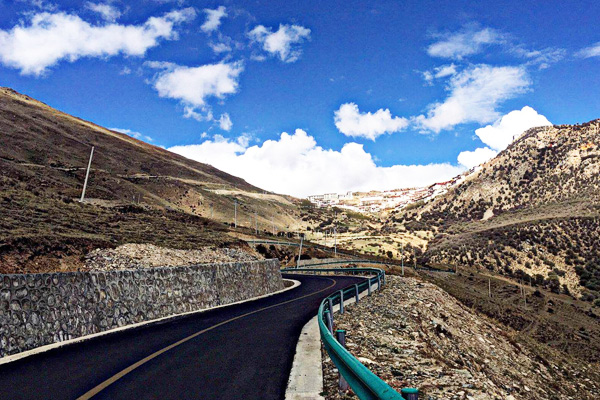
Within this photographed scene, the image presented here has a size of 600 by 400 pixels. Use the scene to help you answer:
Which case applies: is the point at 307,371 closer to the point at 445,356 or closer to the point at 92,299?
the point at 445,356

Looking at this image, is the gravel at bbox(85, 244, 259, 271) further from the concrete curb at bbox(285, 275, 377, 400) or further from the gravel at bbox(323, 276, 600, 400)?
the concrete curb at bbox(285, 275, 377, 400)

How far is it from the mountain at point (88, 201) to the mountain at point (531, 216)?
4540 centimetres

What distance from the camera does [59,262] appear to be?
21.6 m

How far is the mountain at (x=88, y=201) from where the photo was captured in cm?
2341

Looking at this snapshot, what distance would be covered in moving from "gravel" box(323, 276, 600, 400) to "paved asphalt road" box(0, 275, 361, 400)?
143cm

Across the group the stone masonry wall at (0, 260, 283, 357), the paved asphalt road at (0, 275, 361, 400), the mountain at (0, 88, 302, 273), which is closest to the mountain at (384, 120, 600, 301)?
the mountain at (0, 88, 302, 273)

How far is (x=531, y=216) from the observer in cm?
8188

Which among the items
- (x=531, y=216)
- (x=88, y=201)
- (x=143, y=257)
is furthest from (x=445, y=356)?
(x=531, y=216)

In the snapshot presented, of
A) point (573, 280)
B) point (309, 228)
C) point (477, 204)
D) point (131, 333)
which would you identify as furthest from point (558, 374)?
point (309, 228)

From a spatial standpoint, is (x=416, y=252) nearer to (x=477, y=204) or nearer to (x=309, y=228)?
(x=477, y=204)

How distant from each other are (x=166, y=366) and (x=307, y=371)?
286cm

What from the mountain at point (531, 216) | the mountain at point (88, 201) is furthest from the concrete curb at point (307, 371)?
the mountain at point (531, 216)

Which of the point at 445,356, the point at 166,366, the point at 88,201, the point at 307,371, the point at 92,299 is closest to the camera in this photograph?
the point at 307,371

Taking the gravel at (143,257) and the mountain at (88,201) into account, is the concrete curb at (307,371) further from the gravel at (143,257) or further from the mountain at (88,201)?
the mountain at (88,201)
